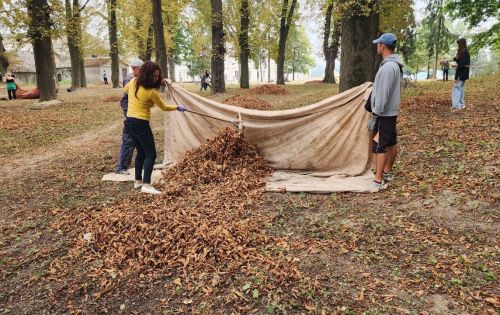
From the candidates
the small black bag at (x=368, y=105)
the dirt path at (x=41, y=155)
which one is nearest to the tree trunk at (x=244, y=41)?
the dirt path at (x=41, y=155)

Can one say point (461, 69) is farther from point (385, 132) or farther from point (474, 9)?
point (385, 132)

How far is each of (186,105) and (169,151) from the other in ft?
3.12

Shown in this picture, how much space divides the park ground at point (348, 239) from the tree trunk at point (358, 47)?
2612mm

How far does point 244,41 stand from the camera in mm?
25688

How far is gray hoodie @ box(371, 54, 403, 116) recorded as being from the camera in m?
4.84

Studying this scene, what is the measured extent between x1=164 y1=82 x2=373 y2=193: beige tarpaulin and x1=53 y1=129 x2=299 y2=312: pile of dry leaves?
82 cm

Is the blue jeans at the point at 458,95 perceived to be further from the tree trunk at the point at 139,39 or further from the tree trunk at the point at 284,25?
the tree trunk at the point at 139,39

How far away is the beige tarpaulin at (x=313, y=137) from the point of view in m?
5.80

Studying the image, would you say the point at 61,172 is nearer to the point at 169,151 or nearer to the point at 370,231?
the point at 169,151

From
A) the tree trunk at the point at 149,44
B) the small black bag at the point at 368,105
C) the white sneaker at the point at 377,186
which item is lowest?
the white sneaker at the point at 377,186

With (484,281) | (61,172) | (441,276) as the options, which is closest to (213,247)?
(441,276)

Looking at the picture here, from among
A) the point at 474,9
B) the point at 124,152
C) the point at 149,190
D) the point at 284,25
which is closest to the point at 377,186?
the point at 149,190

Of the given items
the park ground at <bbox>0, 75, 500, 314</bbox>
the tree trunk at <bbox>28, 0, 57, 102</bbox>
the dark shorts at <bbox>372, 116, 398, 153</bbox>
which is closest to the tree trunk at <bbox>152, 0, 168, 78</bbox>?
the tree trunk at <bbox>28, 0, 57, 102</bbox>

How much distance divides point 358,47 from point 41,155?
305 inches
